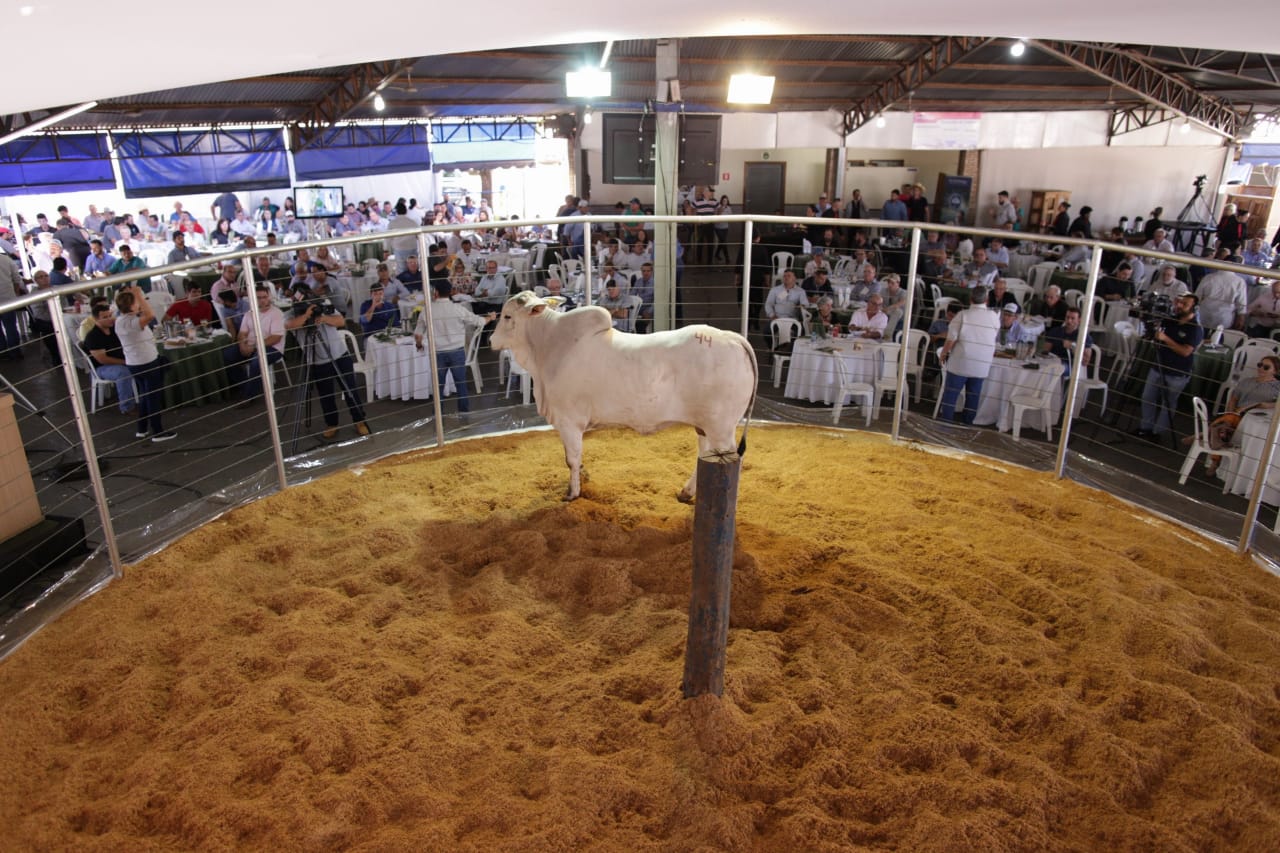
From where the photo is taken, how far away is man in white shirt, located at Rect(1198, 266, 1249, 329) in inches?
403

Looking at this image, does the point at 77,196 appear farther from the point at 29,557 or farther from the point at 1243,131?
the point at 1243,131

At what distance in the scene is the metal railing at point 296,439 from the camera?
4.77m

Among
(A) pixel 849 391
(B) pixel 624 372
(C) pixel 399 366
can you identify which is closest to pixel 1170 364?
(A) pixel 849 391

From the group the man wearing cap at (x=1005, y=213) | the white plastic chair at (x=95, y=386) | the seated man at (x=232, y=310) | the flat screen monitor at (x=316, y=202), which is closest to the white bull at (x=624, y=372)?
the white plastic chair at (x=95, y=386)

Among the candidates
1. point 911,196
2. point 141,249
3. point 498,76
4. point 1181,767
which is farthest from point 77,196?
point 1181,767

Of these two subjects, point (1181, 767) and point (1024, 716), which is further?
point (1024, 716)

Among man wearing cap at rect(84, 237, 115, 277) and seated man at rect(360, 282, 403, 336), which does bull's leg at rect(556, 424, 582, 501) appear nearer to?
seated man at rect(360, 282, 403, 336)

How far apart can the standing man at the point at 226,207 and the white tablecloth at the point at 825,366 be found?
53.4 feet

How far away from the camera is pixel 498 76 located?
16859mm

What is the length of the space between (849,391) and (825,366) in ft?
1.88

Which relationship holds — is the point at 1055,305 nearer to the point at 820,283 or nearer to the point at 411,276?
the point at 820,283

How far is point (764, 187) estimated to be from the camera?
22.8 m

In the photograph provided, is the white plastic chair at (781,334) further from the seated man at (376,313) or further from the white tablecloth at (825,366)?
the seated man at (376,313)

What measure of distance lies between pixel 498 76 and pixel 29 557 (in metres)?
14.2
